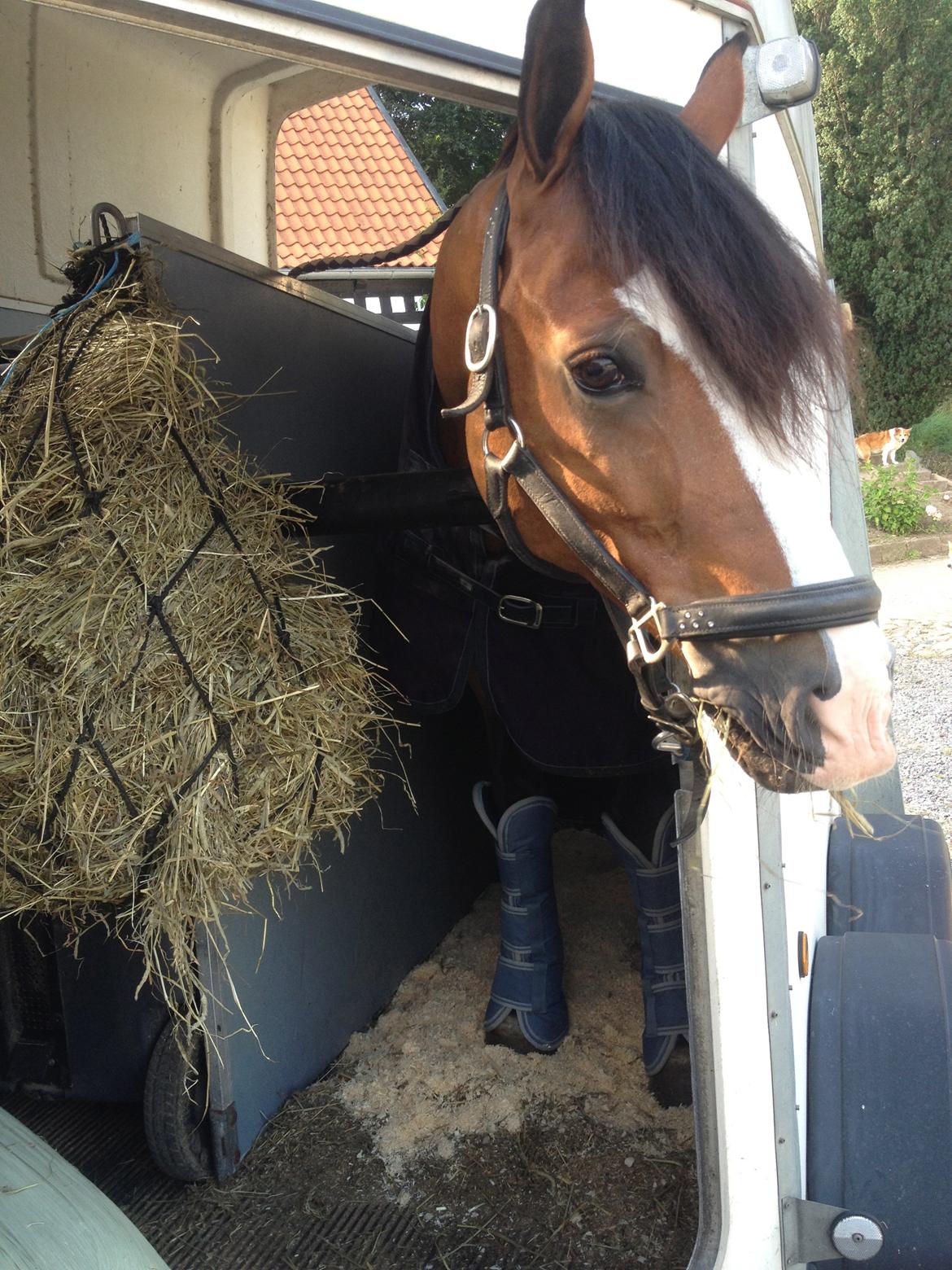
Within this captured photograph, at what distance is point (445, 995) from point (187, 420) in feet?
5.12

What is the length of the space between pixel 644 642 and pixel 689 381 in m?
0.32

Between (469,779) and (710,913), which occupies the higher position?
(710,913)

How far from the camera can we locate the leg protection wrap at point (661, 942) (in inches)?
72.9

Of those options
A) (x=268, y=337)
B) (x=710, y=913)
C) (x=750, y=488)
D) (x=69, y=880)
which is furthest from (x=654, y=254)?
(x=69, y=880)

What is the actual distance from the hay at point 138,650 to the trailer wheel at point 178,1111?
394mm

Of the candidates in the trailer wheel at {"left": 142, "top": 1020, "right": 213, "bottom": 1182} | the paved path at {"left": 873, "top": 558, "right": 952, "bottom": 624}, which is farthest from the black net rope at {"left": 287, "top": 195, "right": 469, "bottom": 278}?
the paved path at {"left": 873, "top": 558, "right": 952, "bottom": 624}

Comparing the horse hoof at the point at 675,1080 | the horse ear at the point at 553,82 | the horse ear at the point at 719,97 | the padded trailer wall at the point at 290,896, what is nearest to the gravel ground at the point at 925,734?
the horse hoof at the point at 675,1080

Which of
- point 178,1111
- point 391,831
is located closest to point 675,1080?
point 391,831

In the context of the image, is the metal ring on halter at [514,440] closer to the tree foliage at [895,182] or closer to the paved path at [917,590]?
the paved path at [917,590]

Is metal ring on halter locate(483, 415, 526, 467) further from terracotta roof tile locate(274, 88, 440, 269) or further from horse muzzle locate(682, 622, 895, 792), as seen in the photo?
terracotta roof tile locate(274, 88, 440, 269)

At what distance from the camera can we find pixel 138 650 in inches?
53.0

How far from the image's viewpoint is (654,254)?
107 cm

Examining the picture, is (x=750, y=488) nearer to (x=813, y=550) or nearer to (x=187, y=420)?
(x=813, y=550)

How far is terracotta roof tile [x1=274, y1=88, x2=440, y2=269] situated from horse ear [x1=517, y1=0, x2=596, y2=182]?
21.4 feet
